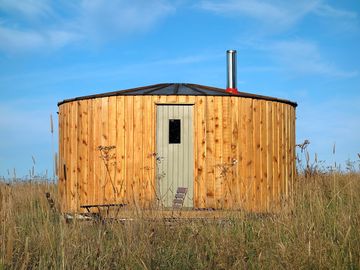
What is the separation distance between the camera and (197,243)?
3.77 meters

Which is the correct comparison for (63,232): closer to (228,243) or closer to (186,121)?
(228,243)

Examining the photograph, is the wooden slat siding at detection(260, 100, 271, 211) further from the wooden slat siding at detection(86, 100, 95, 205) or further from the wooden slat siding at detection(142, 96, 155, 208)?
the wooden slat siding at detection(86, 100, 95, 205)

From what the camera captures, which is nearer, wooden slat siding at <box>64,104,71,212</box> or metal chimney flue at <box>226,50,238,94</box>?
wooden slat siding at <box>64,104,71,212</box>

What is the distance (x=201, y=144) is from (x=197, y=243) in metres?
4.69

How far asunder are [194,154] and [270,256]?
5079 mm

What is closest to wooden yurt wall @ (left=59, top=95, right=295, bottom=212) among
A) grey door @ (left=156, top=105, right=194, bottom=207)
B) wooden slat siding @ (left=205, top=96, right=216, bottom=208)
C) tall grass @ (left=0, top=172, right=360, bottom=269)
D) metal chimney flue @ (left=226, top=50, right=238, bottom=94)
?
wooden slat siding @ (left=205, top=96, right=216, bottom=208)

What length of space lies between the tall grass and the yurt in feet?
13.7

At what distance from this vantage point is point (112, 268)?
11.0ft

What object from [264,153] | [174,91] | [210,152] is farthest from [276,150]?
[174,91]

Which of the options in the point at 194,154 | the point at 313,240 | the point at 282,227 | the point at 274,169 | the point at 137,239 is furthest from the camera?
the point at 274,169

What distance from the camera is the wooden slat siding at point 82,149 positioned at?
8773 millimetres

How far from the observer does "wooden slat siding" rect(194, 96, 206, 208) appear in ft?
27.3

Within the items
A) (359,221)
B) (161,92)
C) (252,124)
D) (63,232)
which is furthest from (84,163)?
(359,221)

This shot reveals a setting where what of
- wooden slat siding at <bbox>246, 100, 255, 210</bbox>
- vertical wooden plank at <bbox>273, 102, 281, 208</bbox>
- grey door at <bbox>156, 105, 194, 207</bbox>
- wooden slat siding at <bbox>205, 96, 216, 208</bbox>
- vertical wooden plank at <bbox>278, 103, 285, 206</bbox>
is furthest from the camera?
vertical wooden plank at <bbox>278, 103, 285, 206</bbox>
